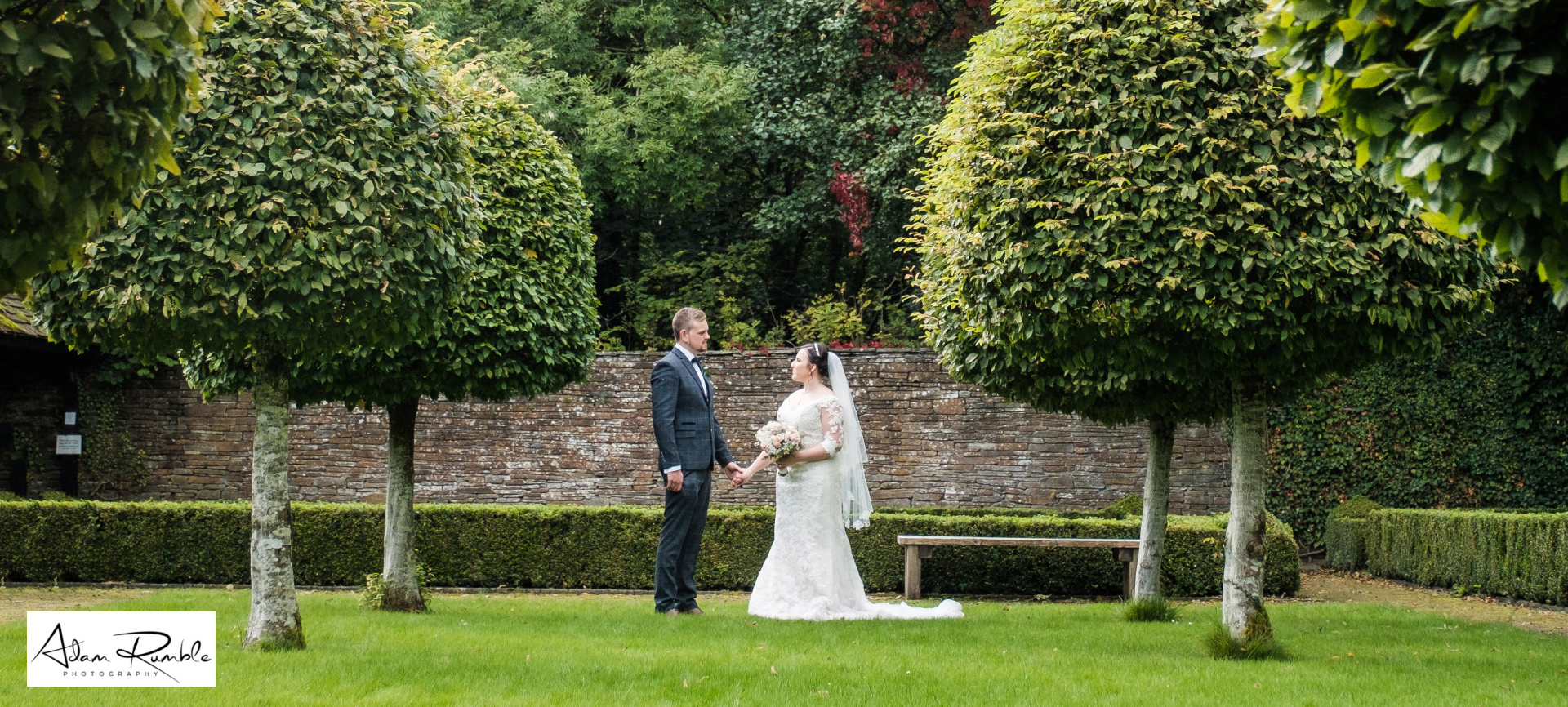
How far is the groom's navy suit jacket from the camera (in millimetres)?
8961

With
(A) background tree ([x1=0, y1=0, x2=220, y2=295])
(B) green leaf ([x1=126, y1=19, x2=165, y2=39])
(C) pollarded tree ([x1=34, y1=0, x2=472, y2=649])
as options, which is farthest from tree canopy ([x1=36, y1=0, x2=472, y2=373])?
(B) green leaf ([x1=126, y1=19, x2=165, y2=39])

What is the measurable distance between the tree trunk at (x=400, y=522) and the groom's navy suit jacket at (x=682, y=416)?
2.18 meters

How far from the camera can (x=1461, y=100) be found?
3281 mm

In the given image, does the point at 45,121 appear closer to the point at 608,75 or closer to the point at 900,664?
the point at 900,664

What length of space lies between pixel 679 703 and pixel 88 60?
347 cm

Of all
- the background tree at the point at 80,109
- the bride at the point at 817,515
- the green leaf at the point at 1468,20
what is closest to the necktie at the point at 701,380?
the bride at the point at 817,515

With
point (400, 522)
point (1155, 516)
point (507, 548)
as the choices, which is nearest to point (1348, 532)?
point (1155, 516)

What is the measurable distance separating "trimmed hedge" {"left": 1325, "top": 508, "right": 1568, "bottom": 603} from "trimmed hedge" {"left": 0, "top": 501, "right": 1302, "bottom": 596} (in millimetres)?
1877

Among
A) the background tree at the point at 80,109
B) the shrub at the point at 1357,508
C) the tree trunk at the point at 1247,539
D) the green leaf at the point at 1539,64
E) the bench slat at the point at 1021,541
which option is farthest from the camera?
the shrub at the point at 1357,508

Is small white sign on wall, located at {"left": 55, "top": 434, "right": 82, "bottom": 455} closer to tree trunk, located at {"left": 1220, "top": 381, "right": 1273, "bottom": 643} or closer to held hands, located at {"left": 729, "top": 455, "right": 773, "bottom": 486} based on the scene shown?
held hands, located at {"left": 729, "top": 455, "right": 773, "bottom": 486}

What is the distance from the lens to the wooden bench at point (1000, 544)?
1156 centimetres

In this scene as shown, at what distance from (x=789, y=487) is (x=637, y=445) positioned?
670 cm

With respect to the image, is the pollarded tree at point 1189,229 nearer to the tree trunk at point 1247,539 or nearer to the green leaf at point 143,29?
the tree trunk at point 1247,539

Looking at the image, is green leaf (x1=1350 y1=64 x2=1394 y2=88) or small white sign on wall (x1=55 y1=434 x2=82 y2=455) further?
small white sign on wall (x1=55 y1=434 x2=82 y2=455)
